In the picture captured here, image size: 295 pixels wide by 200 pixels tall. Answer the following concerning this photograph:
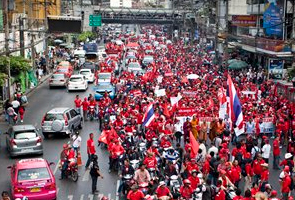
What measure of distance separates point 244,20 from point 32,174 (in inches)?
2008

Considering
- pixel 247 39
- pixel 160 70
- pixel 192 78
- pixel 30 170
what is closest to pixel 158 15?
pixel 247 39

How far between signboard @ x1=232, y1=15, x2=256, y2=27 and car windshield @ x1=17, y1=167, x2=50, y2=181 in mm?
48241

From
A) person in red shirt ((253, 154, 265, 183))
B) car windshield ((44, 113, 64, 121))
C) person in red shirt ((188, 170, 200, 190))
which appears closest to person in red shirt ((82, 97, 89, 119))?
car windshield ((44, 113, 64, 121))

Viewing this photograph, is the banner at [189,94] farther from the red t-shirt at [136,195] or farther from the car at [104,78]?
the red t-shirt at [136,195]

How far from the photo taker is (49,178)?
17.8 meters

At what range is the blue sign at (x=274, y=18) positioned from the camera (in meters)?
50.3

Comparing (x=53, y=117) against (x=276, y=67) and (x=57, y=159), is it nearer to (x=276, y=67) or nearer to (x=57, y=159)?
(x=57, y=159)

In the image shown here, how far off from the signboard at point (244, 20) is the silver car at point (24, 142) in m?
43.0

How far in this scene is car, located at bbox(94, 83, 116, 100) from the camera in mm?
38250

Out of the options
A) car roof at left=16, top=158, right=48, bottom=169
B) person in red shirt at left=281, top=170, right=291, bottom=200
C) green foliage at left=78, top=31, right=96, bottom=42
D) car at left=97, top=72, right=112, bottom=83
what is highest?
green foliage at left=78, top=31, right=96, bottom=42

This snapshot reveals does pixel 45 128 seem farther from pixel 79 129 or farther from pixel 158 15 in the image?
pixel 158 15

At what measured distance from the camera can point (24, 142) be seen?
23.6 metres

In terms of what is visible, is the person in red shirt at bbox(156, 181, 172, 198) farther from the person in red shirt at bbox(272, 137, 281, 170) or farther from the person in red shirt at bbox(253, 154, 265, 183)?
the person in red shirt at bbox(272, 137, 281, 170)

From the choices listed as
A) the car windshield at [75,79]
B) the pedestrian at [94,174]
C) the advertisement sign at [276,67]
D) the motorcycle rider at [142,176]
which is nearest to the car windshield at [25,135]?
the pedestrian at [94,174]
